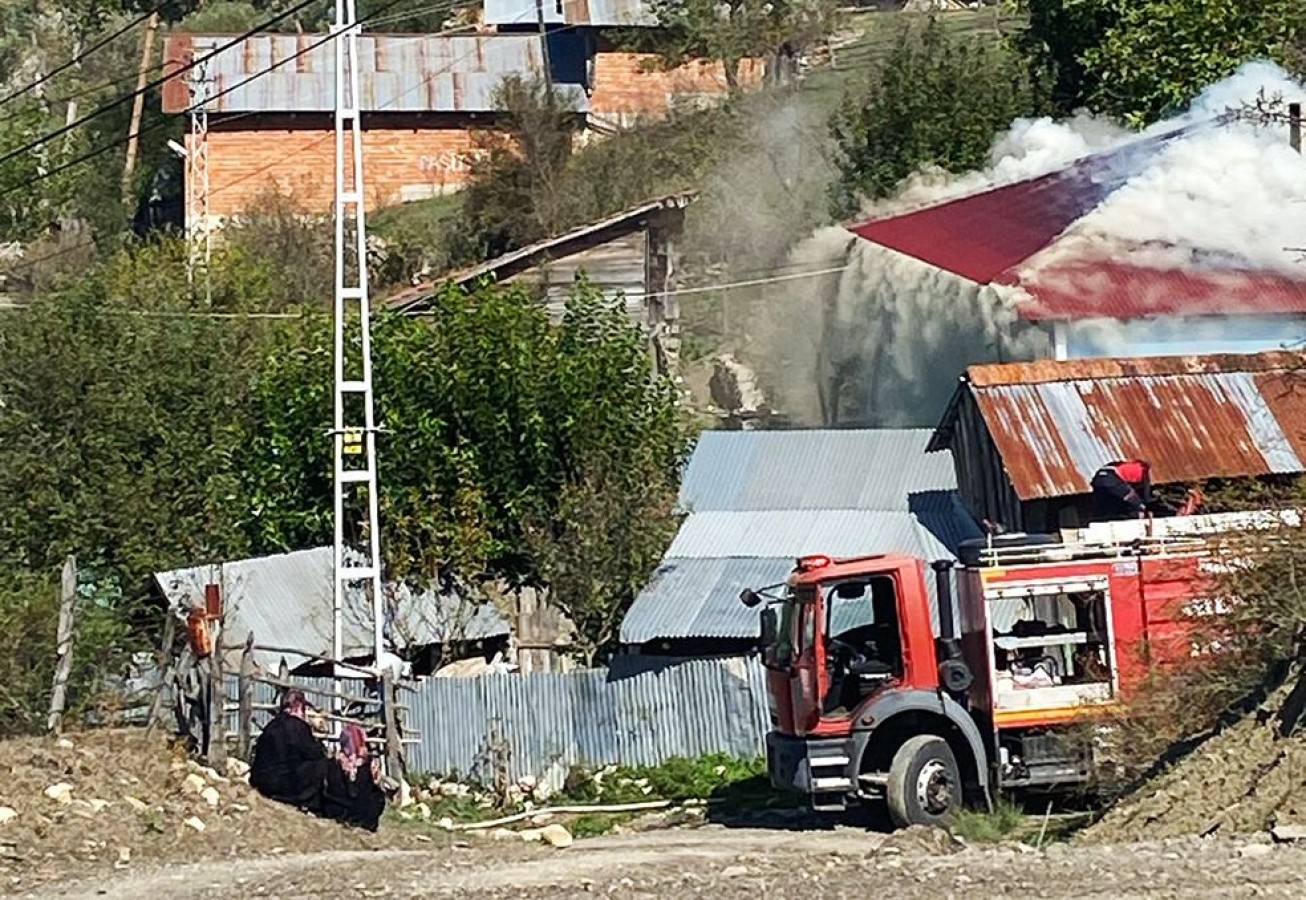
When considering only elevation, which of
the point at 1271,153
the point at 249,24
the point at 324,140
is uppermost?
the point at 249,24

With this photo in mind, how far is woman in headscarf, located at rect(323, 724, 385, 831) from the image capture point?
20125mm

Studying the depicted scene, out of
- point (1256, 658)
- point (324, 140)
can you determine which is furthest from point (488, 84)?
point (1256, 658)

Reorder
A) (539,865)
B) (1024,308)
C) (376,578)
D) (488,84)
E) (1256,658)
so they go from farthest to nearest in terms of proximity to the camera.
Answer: (488,84)
(1024,308)
(376,578)
(1256,658)
(539,865)

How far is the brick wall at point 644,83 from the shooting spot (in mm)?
59062

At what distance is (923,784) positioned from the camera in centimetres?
Answer: 1862

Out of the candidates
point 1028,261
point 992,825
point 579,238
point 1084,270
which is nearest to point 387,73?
point 579,238

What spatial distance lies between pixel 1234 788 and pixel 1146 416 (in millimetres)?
10574

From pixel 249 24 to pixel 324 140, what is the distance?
11315mm

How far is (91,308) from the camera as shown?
3609 centimetres

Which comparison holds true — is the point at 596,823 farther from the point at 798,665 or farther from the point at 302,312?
the point at 302,312

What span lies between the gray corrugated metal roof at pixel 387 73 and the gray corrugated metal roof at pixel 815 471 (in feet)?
105

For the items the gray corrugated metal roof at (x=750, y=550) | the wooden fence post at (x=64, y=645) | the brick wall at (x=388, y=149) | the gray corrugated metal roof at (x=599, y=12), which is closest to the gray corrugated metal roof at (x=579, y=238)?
the gray corrugated metal roof at (x=750, y=550)

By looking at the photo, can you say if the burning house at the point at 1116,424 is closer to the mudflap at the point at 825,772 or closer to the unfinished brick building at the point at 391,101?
the mudflap at the point at 825,772

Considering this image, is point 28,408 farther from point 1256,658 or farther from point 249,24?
point 249,24
